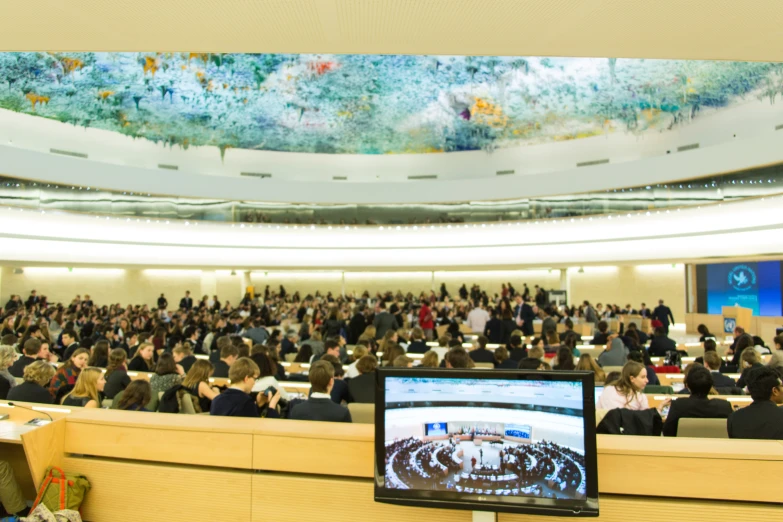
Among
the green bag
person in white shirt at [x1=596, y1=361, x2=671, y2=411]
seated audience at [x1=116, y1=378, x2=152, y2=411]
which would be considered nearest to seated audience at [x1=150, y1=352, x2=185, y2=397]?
seated audience at [x1=116, y1=378, x2=152, y2=411]

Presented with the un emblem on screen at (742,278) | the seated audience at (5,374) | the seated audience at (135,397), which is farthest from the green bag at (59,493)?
the un emblem on screen at (742,278)

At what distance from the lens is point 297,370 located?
804 cm

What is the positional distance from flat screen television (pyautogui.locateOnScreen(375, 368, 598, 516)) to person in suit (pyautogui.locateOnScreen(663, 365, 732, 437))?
2.32 metres

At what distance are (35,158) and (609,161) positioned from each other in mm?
18517

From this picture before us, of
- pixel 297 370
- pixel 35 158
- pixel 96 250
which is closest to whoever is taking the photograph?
pixel 297 370

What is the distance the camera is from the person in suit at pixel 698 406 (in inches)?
159

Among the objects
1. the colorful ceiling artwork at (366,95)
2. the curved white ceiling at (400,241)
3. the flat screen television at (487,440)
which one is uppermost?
the colorful ceiling artwork at (366,95)

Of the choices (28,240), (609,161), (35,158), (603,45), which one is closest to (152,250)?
(28,240)

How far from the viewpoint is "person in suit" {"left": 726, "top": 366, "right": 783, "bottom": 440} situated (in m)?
3.24

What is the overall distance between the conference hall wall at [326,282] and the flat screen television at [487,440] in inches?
826

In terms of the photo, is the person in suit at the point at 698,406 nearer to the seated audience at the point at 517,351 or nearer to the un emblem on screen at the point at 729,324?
the seated audience at the point at 517,351

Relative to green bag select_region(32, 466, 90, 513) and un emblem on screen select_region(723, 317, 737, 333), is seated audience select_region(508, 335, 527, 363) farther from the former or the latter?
un emblem on screen select_region(723, 317, 737, 333)

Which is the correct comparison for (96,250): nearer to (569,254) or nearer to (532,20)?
(569,254)

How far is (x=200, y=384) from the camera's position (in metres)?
5.04
